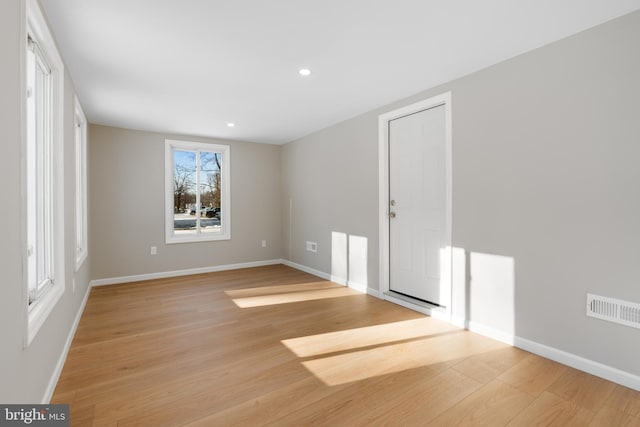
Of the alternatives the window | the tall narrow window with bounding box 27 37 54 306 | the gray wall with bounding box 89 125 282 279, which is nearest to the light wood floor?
the tall narrow window with bounding box 27 37 54 306

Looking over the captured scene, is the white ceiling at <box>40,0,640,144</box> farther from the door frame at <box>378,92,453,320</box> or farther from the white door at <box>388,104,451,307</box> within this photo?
the white door at <box>388,104,451,307</box>

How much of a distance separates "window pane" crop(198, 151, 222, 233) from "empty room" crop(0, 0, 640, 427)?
4.97 feet

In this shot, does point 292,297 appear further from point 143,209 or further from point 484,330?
point 143,209

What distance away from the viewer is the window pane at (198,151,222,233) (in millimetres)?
5488

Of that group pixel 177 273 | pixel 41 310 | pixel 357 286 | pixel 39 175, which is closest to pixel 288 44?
pixel 39 175

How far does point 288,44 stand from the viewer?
2.37m

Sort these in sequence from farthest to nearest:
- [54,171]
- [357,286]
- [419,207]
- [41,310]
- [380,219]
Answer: [357,286] < [380,219] < [419,207] < [54,171] < [41,310]

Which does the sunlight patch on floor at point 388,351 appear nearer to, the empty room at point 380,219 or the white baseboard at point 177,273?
the empty room at point 380,219

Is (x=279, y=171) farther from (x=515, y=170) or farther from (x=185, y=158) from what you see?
(x=515, y=170)

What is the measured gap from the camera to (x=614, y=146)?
2053mm

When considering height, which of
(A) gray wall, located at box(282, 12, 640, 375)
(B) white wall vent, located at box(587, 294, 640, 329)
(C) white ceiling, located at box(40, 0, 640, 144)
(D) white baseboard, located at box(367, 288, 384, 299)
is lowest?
(D) white baseboard, located at box(367, 288, 384, 299)

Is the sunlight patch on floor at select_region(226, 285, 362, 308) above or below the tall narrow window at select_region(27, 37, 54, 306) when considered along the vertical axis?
below

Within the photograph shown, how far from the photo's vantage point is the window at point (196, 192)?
16.9 feet

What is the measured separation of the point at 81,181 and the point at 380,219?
362cm
